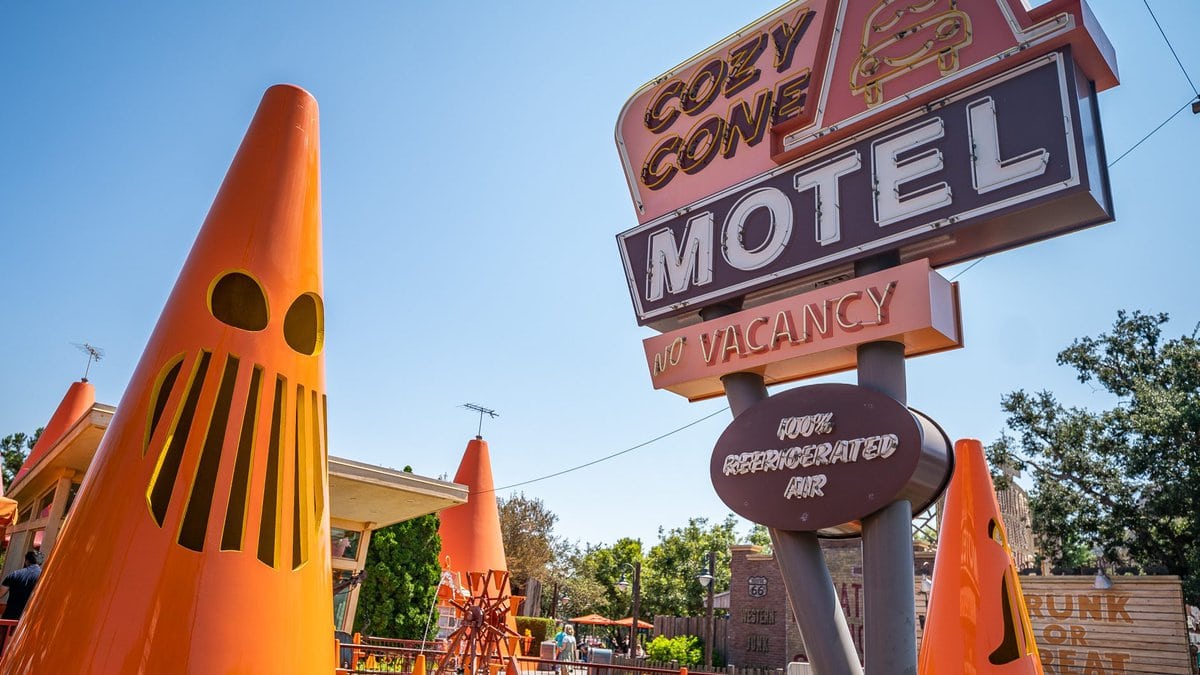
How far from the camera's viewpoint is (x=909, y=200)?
5.73m

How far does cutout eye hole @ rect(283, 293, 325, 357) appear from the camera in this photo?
3811mm

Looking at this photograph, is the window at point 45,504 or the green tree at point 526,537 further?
the green tree at point 526,537

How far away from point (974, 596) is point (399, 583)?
57.3ft

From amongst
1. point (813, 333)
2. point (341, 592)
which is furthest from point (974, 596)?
point (341, 592)

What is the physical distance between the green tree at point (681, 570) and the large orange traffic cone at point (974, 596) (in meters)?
33.4

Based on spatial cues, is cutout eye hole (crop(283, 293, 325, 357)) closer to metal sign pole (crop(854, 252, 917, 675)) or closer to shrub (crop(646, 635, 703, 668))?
metal sign pole (crop(854, 252, 917, 675))

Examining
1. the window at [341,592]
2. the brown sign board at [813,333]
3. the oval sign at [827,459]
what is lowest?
the window at [341,592]

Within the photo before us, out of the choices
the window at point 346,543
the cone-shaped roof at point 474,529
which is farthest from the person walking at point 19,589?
the cone-shaped roof at point 474,529

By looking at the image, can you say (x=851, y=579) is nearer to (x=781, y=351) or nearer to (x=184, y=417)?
(x=781, y=351)

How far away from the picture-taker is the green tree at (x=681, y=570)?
1475 inches

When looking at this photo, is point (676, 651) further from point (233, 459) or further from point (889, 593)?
point (233, 459)

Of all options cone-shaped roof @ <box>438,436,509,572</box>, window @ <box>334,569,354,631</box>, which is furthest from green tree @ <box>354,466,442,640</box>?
window @ <box>334,569,354,631</box>

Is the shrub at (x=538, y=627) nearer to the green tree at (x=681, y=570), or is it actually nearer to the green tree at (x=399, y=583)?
the green tree at (x=399, y=583)

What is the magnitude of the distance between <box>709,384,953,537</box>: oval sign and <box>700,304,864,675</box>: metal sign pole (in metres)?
0.21
